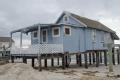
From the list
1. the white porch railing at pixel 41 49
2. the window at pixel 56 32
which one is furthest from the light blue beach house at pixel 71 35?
the white porch railing at pixel 41 49

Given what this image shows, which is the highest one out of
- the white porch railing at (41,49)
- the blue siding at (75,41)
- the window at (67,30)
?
the window at (67,30)

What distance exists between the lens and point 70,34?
2816 centimetres

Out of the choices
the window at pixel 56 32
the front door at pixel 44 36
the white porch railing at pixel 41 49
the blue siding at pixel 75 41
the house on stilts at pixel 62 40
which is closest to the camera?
the white porch railing at pixel 41 49

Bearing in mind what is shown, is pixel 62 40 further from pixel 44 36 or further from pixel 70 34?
pixel 44 36

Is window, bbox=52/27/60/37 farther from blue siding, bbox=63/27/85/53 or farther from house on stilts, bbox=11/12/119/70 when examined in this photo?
blue siding, bbox=63/27/85/53

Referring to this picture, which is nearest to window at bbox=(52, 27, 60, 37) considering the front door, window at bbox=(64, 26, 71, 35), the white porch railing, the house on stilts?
the house on stilts

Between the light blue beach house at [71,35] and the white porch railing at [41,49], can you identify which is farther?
the light blue beach house at [71,35]

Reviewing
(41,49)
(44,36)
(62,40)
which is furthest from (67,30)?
(41,49)

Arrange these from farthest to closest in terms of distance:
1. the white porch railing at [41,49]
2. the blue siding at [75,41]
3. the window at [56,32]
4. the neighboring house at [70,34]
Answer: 1. the blue siding at [75,41]
2. the window at [56,32]
3. the neighboring house at [70,34]
4. the white porch railing at [41,49]

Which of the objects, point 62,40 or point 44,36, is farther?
point 44,36

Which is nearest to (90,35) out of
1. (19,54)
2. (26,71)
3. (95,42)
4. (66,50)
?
(95,42)

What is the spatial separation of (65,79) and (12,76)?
4344mm

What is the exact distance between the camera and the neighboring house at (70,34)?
1074 inches

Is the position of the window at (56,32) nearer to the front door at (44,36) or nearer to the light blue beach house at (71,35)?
the light blue beach house at (71,35)
